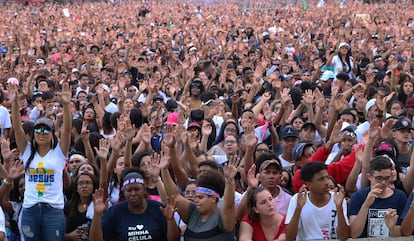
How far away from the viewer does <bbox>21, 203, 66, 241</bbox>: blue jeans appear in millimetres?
5453

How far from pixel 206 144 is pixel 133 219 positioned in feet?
7.14

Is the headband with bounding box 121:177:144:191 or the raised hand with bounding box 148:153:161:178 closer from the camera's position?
the headband with bounding box 121:177:144:191

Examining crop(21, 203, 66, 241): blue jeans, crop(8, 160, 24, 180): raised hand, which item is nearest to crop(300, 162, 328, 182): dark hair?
crop(21, 203, 66, 241): blue jeans

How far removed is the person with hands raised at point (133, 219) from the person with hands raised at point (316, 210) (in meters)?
0.80

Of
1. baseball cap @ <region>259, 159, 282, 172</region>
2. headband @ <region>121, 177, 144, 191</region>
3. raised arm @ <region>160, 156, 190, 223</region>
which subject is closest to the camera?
raised arm @ <region>160, 156, 190, 223</region>

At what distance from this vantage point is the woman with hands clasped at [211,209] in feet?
15.6

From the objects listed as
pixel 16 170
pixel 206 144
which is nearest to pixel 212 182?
pixel 16 170

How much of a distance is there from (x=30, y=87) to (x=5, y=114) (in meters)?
2.22

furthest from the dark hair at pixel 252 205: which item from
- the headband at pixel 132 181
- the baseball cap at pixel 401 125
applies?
the baseball cap at pixel 401 125

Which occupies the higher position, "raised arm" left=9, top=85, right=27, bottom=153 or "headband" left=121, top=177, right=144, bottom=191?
"raised arm" left=9, top=85, right=27, bottom=153

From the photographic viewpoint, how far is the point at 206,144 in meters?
7.07

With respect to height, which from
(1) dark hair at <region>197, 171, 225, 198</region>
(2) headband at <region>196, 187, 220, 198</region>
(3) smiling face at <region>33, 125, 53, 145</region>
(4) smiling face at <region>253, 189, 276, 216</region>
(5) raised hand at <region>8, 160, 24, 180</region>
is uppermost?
(3) smiling face at <region>33, 125, 53, 145</region>

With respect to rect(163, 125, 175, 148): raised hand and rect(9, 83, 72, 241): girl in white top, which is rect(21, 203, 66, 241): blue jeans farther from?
rect(163, 125, 175, 148): raised hand

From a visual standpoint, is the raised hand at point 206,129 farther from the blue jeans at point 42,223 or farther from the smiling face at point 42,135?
the blue jeans at point 42,223
